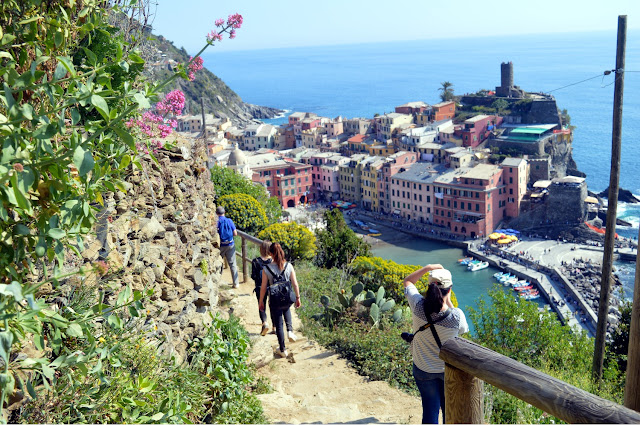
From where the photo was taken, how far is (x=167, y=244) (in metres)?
3.54

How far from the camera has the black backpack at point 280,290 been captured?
14.1 feet

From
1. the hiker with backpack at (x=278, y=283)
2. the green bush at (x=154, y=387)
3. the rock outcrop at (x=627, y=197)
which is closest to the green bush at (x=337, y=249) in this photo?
the hiker with backpack at (x=278, y=283)

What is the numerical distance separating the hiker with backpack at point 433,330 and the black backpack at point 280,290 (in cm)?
128

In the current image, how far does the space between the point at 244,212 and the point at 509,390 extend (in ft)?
31.7

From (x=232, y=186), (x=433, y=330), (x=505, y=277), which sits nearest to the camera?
(x=433, y=330)

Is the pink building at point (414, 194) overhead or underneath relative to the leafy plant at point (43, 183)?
underneath

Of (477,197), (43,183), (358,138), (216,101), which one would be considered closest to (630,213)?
(477,197)

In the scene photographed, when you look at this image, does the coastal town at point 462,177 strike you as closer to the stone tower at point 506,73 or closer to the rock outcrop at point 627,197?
the stone tower at point 506,73

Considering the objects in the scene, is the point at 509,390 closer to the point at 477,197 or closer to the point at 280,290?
the point at 280,290

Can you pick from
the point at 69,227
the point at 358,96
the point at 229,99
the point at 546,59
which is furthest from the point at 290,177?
the point at 546,59

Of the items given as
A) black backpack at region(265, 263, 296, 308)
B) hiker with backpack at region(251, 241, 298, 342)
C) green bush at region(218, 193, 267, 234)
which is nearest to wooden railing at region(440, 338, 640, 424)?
black backpack at region(265, 263, 296, 308)

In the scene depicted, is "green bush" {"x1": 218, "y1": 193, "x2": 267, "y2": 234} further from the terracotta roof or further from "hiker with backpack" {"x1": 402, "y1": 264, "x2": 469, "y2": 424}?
the terracotta roof

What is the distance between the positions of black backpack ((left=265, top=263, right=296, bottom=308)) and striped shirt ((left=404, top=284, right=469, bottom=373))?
1.32 meters

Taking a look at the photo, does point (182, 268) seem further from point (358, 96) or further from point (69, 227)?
point (358, 96)
